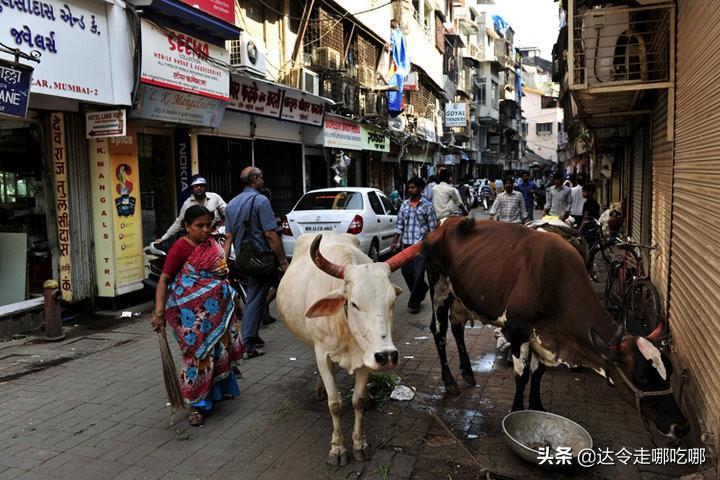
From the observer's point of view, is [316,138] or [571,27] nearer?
[571,27]

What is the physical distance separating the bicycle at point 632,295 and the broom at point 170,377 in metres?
4.52

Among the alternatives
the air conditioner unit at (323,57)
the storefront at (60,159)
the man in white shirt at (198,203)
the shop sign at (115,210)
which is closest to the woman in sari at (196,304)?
the man in white shirt at (198,203)

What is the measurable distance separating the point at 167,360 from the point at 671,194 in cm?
518

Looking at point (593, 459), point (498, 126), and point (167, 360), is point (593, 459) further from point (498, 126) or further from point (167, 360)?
point (498, 126)

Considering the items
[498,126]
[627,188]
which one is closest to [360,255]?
[627,188]

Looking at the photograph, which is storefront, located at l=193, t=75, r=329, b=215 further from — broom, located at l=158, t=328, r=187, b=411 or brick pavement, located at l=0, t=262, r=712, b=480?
broom, located at l=158, t=328, r=187, b=411

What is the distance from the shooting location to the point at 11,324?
→ 6.76 metres

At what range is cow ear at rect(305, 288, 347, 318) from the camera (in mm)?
3432

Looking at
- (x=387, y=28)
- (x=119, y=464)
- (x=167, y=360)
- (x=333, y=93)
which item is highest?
(x=387, y=28)

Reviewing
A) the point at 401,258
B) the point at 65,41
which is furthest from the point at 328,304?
the point at 65,41

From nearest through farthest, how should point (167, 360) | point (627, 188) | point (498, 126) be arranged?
point (167, 360)
point (627, 188)
point (498, 126)

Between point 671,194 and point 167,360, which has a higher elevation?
point 671,194

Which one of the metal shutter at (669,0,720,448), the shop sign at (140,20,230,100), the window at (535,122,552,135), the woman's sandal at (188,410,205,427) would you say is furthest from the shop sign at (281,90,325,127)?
the window at (535,122,552,135)

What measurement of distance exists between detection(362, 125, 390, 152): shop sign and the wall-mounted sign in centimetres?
369
